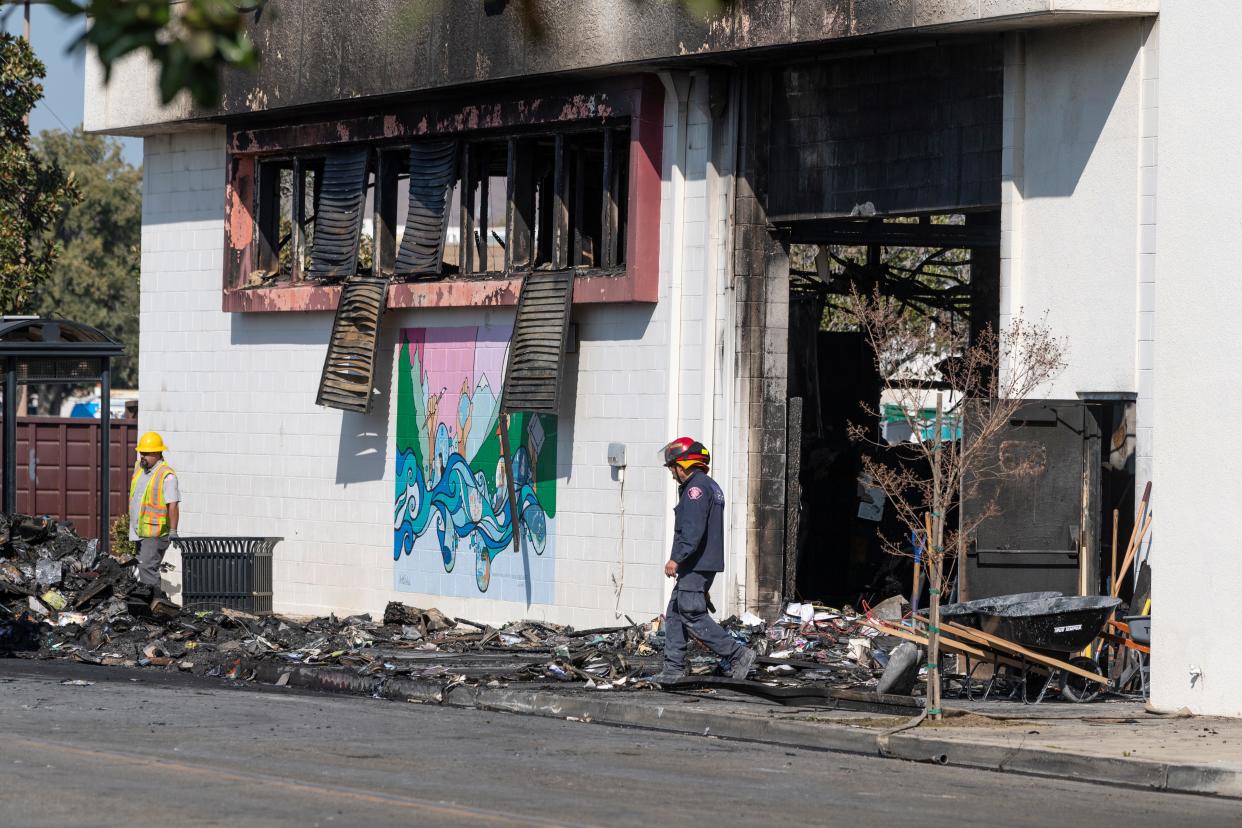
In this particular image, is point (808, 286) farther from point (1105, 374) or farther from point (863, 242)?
point (1105, 374)

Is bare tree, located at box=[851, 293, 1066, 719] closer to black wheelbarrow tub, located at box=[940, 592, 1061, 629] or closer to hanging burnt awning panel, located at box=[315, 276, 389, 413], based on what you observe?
black wheelbarrow tub, located at box=[940, 592, 1061, 629]

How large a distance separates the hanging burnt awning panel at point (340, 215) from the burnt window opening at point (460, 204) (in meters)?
0.01

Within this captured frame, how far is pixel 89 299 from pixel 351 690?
53.8 metres

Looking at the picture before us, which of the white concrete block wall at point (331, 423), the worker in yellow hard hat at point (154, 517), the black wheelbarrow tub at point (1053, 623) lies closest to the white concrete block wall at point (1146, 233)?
the black wheelbarrow tub at point (1053, 623)

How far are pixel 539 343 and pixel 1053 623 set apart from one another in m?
7.20

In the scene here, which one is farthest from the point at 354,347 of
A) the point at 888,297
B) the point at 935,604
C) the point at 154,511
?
the point at 935,604

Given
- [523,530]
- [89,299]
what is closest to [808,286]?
[523,530]

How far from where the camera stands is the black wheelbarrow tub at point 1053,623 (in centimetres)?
1302

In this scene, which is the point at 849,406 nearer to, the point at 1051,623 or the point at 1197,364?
the point at 1051,623

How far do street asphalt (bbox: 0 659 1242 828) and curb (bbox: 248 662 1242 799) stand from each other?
0.22 meters

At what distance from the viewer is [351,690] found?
1499 cm

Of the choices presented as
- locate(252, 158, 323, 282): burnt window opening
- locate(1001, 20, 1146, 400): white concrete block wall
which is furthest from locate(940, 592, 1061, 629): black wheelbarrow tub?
locate(252, 158, 323, 282): burnt window opening

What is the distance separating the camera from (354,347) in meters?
21.0

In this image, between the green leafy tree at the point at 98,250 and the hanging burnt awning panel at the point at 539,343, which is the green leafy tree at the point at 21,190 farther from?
the green leafy tree at the point at 98,250
